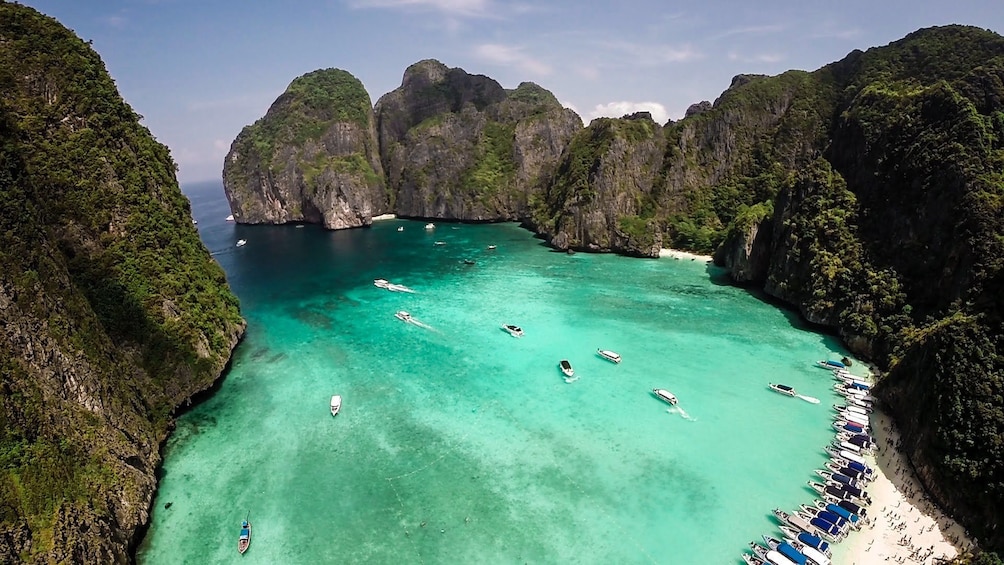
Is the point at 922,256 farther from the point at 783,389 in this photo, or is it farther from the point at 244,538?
the point at 244,538

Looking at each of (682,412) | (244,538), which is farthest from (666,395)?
(244,538)

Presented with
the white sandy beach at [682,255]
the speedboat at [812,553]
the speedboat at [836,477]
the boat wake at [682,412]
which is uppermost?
the white sandy beach at [682,255]

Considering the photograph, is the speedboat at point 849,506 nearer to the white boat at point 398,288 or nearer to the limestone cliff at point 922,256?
the limestone cliff at point 922,256

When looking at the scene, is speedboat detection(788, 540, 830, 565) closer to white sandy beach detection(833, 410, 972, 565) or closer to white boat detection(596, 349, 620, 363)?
white sandy beach detection(833, 410, 972, 565)

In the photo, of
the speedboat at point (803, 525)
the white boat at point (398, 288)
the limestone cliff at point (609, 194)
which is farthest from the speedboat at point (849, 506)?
the limestone cliff at point (609, 194)

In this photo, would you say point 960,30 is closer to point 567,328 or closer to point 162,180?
point 567,328

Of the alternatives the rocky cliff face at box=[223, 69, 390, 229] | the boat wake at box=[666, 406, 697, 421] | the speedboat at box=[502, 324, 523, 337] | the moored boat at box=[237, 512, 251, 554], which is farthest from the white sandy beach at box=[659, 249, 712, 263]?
the rocky cliff face at box=[223, 69, 390, 229]
